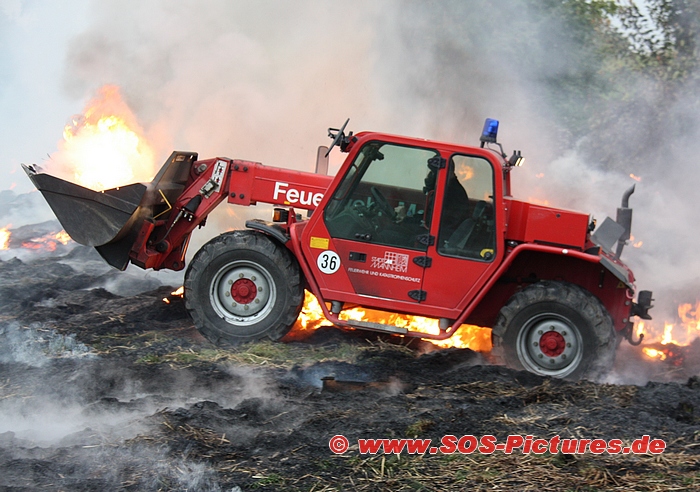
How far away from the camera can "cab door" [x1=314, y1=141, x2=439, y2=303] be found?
7.59 meters

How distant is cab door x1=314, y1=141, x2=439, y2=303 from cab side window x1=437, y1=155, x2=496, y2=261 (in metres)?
0.20

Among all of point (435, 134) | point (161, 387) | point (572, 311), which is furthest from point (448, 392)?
point (435, 134)

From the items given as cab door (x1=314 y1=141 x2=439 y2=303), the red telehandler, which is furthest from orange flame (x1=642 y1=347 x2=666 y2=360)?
cab door (x1=314 y1=141 x2=439 y2=303)

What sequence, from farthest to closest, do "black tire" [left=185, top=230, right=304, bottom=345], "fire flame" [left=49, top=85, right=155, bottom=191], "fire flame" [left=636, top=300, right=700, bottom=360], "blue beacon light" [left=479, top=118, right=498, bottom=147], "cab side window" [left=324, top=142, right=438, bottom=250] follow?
"fire flame" [left=49, top=85, right=155, bottom=191] → "fire flame" [left=636, top=300, right=700, bottom=360] → "black tire" [left=185, top=230, right=304, bottom=345] → "blue beacon light" [left=479, top=118, right=498, bottom=147] → "cab side window" [left=324, top=142, right=438, bottom=250]

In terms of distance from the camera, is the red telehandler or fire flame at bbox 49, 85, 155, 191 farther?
fire flame at bbox 49, 85, 155, 191

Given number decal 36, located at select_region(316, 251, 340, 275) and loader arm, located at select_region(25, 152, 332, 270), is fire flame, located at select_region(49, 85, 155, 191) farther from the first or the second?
number decal 36, located at select_region(316, 251, 340, 275)

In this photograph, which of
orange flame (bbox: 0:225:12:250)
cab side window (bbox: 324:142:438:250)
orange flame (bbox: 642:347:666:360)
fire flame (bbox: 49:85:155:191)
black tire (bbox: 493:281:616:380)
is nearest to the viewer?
black tire (bbox: 493:281:616:380)

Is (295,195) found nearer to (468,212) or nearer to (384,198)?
(384,198)

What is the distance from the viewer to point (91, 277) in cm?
1125

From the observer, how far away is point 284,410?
6.18m

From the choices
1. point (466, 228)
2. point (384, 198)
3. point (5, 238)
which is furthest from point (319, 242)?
point (5, 238)

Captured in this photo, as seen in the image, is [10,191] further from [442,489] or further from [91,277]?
[442,489]

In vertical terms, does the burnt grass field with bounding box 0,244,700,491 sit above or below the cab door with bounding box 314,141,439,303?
below

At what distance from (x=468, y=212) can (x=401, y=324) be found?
4.91ft
